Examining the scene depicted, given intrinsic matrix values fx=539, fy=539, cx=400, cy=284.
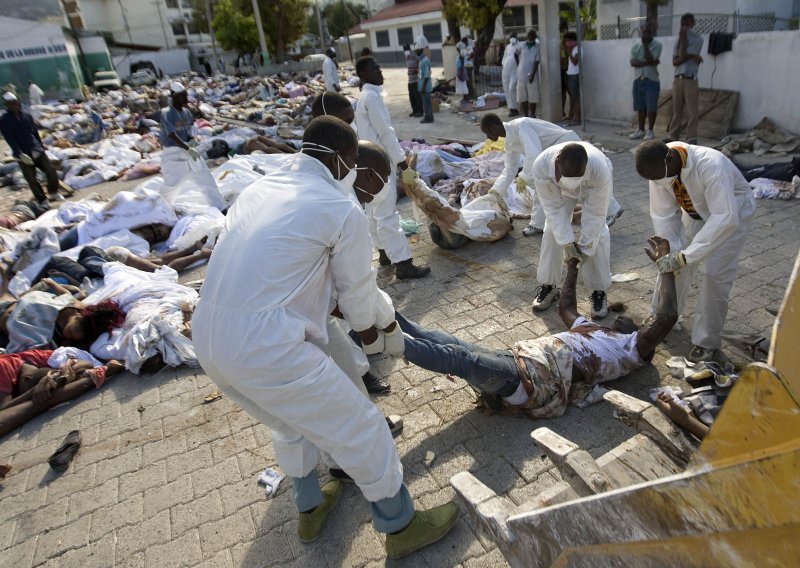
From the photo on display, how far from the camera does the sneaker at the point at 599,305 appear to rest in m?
4.08

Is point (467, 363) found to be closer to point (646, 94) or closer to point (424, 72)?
point (646, 94)

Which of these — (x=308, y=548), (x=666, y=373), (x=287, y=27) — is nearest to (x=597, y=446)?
(x=666, y=373)

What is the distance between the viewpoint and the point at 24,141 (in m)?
9.47

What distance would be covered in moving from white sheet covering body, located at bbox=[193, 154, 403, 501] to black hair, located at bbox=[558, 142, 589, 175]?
→ 2.03m

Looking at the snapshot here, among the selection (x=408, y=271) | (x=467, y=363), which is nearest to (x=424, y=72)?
(x=408, y=271)

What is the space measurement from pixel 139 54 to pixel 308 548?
44160mm

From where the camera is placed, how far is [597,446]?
2857 millimetres

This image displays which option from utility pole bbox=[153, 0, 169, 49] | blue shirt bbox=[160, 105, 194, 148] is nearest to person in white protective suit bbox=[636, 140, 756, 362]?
blue shirt bbox=[160, 105, 194, 148]

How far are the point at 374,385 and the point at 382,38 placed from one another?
131ft

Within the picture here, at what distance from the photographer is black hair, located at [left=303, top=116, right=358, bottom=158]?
2244 millimetres

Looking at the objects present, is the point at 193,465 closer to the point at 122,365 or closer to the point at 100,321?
the point at 122,365

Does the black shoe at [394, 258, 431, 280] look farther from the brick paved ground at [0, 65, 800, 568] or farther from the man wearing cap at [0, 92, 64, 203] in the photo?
the man wearing cap at [0, 92, 64, 203]

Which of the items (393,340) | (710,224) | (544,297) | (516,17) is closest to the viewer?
(393,340)

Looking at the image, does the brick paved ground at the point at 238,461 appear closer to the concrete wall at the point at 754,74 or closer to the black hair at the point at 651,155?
the black hair at the point at 651,155
